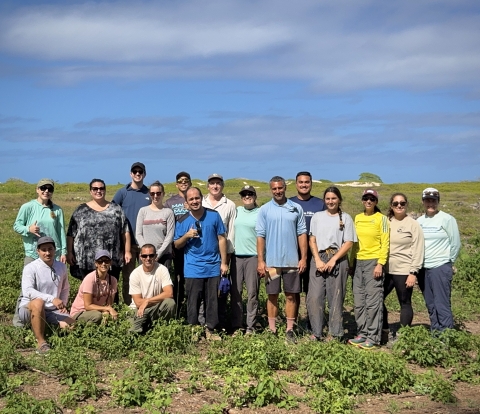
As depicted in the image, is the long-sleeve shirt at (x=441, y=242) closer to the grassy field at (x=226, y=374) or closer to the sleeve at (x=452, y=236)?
the sleeve at (x=452, y=236)

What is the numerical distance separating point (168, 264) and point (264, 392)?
2.91 metres

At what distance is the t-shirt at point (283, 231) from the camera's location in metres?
8.22

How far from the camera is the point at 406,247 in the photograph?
8188mm

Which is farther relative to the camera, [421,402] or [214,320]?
[214,320]

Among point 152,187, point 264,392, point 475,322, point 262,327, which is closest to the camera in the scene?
point 264,392

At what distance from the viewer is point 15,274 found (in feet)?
37.0

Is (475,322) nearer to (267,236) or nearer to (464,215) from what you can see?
(267,236)

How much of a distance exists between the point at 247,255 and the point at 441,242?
2.50 m

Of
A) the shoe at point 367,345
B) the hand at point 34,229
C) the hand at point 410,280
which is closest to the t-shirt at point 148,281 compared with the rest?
the hand at point 34,229

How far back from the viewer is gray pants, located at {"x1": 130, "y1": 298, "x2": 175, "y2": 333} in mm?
7959

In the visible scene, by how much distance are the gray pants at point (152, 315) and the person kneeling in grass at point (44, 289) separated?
Answer: 2.59 feet

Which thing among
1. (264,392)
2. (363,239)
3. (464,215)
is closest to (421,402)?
(264,392)

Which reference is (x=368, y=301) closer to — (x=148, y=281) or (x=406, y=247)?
(x=406, y=247)

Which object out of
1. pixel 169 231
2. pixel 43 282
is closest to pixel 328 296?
pixel 169 231
